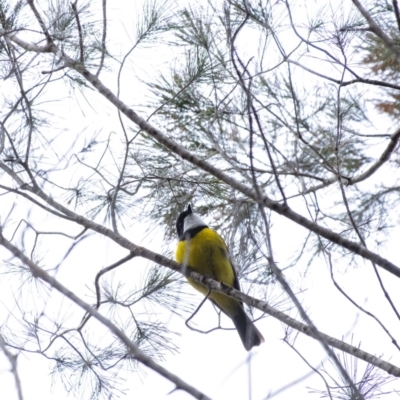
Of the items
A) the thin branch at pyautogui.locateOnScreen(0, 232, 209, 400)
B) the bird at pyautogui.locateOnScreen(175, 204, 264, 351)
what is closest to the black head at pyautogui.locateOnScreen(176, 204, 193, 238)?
the bird at pyautogui.locateOnScreen(175, 204, 264, 351)

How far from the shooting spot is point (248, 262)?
2328mm

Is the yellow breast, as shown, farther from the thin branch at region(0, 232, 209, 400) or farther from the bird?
the thin branch at region(0, 232, 209, 400)

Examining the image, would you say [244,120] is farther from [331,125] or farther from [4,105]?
[4,105]

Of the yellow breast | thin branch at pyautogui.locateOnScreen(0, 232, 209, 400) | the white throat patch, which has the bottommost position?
thin branch at pyautogui.locateOnScreen(0, 232, 209, 400)

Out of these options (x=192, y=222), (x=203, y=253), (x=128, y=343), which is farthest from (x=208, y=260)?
(x=128, y=343)

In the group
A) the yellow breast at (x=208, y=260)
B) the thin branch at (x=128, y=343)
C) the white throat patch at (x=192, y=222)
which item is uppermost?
the white throat patch at (x=192, y=222)

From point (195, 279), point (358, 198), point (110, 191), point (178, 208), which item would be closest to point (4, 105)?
point (110, 191)

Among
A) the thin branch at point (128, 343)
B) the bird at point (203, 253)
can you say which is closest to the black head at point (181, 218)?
the bird at point (203, 253)

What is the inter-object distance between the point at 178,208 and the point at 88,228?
2.07 feet

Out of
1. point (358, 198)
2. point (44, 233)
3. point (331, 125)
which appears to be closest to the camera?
point (44, 233)

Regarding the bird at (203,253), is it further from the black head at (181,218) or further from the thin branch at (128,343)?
the thin branch at (128,343)

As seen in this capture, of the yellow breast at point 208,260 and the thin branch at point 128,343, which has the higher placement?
the yellow breast at point 208,260

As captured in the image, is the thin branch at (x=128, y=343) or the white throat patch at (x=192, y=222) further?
the white throat patch at (x=192, y=222)

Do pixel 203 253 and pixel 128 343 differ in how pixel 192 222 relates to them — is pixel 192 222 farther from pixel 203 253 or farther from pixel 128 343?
pixel 128 343
